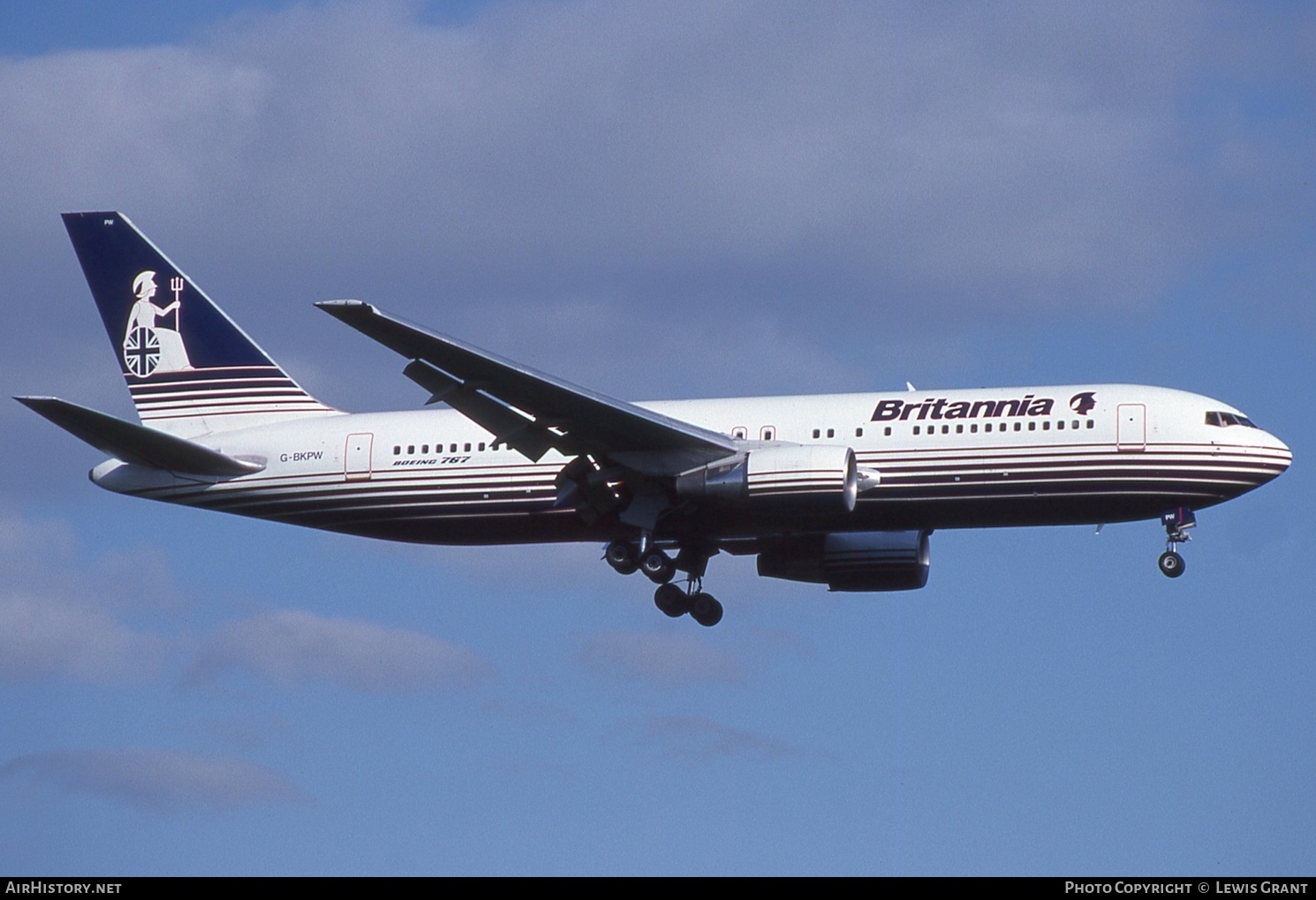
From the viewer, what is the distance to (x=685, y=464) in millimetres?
41469

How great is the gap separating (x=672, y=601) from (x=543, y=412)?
23.4ft

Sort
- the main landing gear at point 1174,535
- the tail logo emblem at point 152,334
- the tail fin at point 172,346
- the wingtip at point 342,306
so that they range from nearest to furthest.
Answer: the wingtip at point 342,306 < the main landing gear at point 1174,535 < the tail fin at point 172,346 < the tail logo emblem at point 152,334

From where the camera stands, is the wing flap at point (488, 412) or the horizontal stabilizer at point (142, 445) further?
the horizontal stabilizer at point (142, 445)

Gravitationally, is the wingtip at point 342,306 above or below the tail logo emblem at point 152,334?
below

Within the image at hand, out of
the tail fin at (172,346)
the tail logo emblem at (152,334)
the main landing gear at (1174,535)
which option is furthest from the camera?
the tail logo emblem at (152,334)

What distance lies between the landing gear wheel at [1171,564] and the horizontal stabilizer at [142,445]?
825 inches

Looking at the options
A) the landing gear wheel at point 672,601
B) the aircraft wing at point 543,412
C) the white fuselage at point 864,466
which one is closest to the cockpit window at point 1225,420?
the white fuselage at point 864,466

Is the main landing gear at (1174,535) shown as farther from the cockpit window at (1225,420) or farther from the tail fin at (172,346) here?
the tail fin at (172,346)

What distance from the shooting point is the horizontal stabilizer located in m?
41.4

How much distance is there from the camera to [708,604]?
45.5m

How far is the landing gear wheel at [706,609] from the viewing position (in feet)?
149

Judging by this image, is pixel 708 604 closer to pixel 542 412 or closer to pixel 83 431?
pixel 542 412
